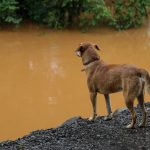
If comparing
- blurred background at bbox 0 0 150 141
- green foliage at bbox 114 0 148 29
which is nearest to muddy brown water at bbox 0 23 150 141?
blurred background at bbox 0 0 150 141

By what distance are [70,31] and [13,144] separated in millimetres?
14446

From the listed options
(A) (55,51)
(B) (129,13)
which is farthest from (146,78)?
(B) (129,13)

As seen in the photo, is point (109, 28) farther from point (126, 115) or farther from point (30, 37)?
point (126, 115)

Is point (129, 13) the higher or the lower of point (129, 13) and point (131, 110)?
the higher

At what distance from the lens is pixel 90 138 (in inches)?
324

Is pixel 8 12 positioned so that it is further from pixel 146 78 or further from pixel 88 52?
pixel 146 78

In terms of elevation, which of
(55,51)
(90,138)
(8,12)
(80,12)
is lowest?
(90,138)

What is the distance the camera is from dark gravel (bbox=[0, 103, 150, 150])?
25.9 feet

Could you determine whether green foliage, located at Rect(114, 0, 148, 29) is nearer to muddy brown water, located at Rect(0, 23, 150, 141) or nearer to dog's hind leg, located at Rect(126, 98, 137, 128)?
muddy brown water, located at Rect(0, 23, 150, 141)

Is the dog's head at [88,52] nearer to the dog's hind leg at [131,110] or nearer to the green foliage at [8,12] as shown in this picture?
the dog's hind leg at [131,110]

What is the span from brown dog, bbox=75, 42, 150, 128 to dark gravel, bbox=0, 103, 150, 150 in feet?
0.94

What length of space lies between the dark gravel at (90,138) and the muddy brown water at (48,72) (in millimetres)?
3092

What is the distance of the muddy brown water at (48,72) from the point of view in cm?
1305

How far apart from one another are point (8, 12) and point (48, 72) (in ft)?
21.5
